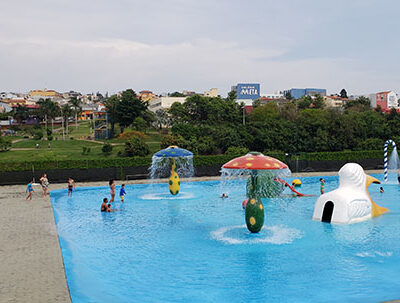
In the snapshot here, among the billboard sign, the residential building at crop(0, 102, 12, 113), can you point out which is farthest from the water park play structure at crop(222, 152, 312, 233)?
the residential building at crop(0, 102, 12, 113)

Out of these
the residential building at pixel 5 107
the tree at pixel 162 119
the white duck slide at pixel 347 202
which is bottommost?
the white duck slide at pixel 347 202

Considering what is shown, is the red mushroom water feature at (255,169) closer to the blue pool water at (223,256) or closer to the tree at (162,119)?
the blue pool water at (223,256)

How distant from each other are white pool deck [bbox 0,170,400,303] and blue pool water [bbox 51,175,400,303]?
0.58 metres

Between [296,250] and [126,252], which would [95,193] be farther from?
[296,250]

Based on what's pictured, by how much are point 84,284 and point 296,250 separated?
8021 millimetres

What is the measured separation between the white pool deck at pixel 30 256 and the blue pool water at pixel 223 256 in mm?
584

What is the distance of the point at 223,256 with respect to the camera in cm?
1645

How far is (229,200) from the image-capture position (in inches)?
1176

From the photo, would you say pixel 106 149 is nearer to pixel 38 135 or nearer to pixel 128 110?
pixel 128 110

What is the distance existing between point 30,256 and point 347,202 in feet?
46.6

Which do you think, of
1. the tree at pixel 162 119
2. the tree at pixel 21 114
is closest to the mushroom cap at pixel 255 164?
the tree at pixel 162 119

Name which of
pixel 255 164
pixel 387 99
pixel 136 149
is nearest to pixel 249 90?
pixel 136 149

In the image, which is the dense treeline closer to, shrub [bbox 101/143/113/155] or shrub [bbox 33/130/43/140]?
shrub [bbox 101/143/113/155]

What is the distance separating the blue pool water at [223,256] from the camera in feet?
42.4
